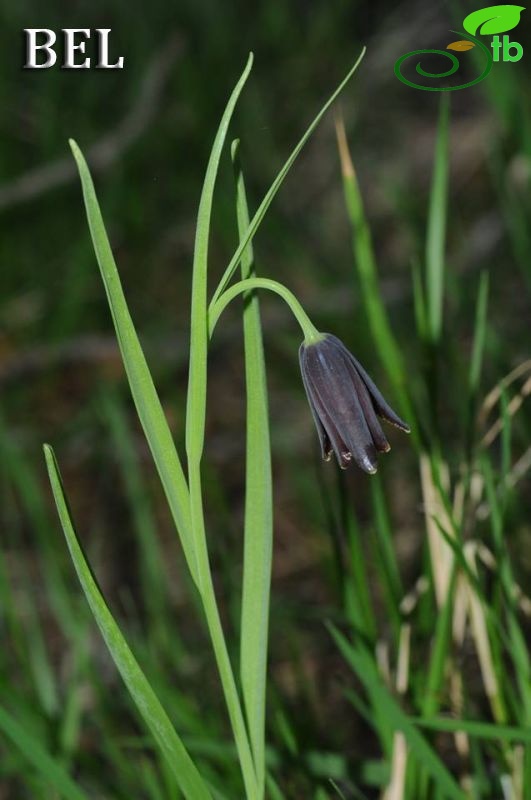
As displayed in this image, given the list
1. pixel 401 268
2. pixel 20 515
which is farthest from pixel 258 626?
pixel 401 268

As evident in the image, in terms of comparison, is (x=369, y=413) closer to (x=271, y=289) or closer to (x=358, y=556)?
(x=271, y=289)

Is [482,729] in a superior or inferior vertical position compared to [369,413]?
inferior

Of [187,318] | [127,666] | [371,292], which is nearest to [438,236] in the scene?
[371,292]

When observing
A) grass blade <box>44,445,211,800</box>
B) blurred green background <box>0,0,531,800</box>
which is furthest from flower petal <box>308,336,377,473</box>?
blurred green background <box>0,0,531,800</box>

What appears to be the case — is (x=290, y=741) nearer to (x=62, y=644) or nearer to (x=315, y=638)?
(x=315, y=638)

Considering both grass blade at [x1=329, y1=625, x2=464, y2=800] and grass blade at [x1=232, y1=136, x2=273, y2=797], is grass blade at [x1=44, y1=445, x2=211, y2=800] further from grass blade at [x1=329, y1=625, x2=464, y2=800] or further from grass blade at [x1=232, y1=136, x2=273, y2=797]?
grass blade at [x1=329, y1=625, x2=464, y2=800]

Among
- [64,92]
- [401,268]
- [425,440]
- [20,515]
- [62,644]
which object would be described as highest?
[64,92]

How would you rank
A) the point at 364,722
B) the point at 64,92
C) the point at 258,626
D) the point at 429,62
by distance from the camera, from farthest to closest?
the point at 429,62 → the point at 64,92 → the point at 364,722 → the point at 258,626
